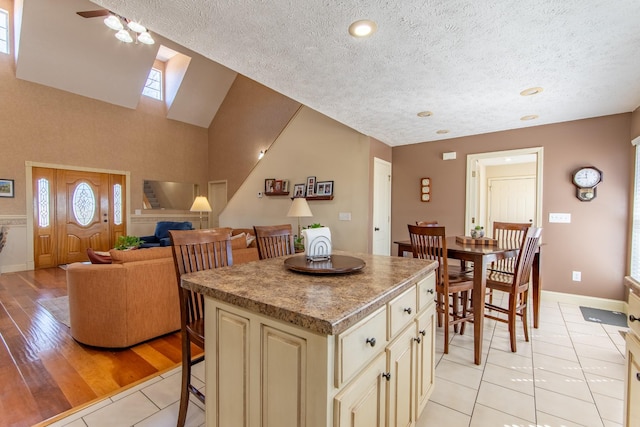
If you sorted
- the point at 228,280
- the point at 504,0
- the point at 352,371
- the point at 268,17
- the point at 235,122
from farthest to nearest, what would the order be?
the point at 235,122 → the point at 268,17 → the point at 504,0 → the point at 228,280 → the point at 352,371

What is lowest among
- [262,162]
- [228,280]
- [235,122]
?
[228,280]

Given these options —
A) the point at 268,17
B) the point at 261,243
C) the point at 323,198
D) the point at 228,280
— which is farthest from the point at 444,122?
the point at 228,280

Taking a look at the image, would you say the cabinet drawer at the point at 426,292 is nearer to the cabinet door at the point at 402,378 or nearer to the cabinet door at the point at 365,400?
the cabinet door at the point at 402,378

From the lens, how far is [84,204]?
20.1 feet

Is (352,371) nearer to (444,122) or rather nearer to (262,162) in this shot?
(444,122)

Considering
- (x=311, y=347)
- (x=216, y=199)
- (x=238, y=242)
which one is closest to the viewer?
(x=311, y=347)

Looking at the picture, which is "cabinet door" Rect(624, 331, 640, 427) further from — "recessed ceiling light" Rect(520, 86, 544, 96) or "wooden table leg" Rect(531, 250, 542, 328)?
"recessed ceiling light" Rect(520, 86, 544, 96)

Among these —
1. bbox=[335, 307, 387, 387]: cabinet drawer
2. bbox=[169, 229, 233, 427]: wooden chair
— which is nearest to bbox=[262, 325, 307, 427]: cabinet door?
bbox=[335, 307, 387, 387]: cabinet drawer

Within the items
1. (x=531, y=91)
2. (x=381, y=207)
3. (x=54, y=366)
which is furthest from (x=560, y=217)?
(x=54, y=366)

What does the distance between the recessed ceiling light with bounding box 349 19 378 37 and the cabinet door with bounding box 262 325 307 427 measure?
1831 mm

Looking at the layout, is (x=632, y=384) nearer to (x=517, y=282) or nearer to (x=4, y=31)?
(x=517, y=282)

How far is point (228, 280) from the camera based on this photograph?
1.23 meters

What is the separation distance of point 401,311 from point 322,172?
3.93m

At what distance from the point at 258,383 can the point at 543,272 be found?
4378mm
